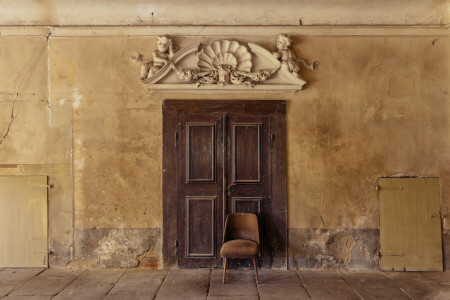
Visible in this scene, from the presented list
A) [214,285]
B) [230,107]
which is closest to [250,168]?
[230,107]

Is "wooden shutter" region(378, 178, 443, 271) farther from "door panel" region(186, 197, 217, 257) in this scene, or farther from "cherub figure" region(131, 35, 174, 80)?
"cherub figure" region(131, 35, 174, 80)

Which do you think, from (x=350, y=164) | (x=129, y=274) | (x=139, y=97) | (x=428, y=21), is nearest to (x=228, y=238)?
(x=129, y=274)

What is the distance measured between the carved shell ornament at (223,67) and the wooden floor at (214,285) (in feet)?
7.86

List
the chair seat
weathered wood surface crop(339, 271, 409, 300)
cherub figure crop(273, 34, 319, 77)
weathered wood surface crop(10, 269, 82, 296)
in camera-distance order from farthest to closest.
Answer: cherub figure crop(273, 34, 319, 77) → the chair seat → weathered wood surface crop(10, 269, 82, 296) → weathered wood surface crop(339, 271, 409, 300)

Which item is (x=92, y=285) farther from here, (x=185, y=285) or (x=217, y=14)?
(x=217, y=14)

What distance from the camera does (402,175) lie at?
14.7 ft

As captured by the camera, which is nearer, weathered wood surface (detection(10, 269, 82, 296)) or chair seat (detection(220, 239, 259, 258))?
weathered wood surface (detection(10, 269, 82, 296))

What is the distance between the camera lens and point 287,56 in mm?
4469

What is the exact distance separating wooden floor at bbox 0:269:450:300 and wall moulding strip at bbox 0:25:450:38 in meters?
3.11

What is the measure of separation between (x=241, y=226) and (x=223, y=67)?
2.08 m

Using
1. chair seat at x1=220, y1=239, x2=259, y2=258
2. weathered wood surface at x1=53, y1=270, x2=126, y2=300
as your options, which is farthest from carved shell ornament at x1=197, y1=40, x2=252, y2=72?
weathered wood surface at x1=53, y1=270, x2=126, y2=300

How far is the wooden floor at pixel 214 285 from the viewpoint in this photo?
144 inches

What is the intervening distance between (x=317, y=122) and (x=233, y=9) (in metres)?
1.88

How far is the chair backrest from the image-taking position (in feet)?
14.2
